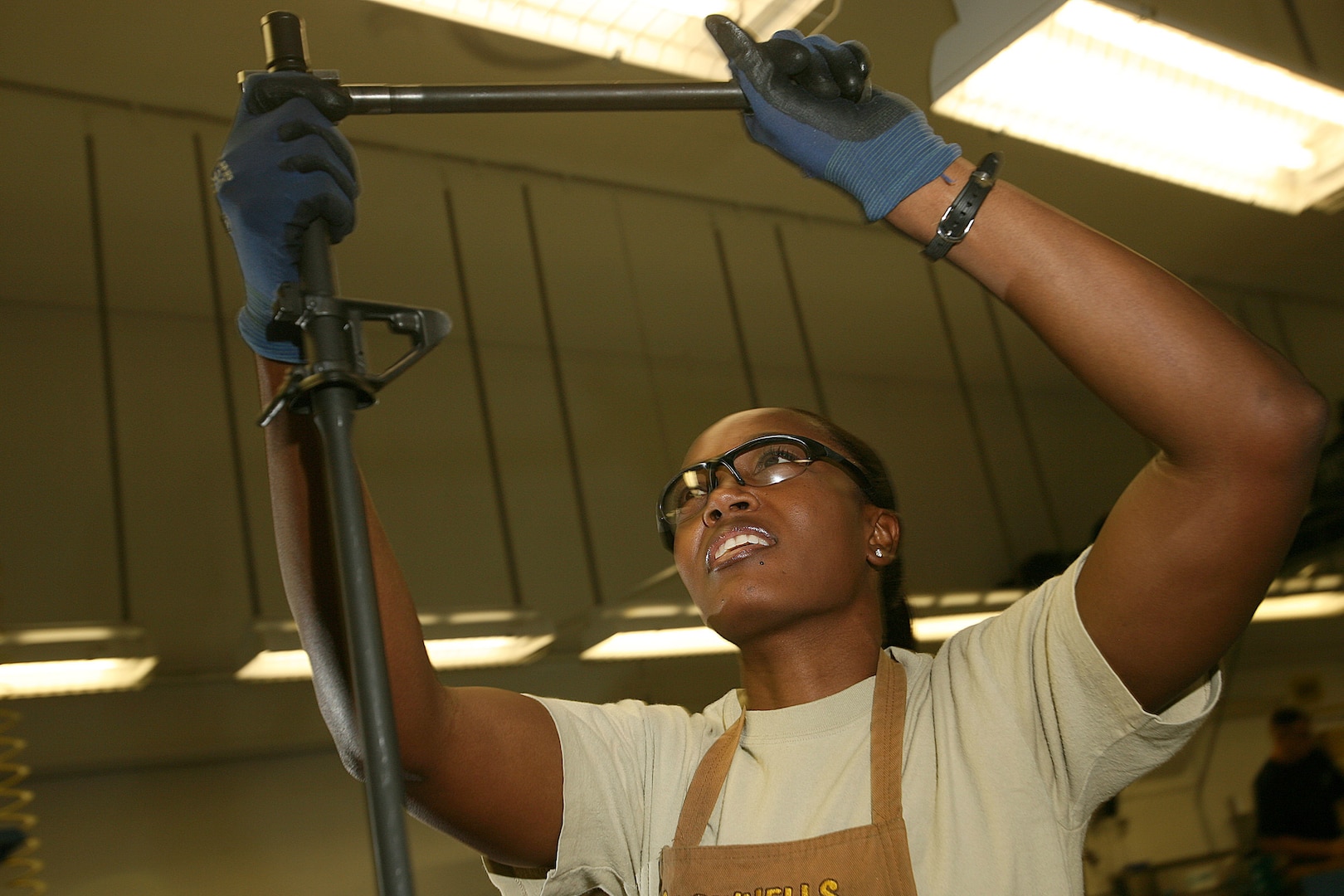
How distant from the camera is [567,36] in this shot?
2395mm

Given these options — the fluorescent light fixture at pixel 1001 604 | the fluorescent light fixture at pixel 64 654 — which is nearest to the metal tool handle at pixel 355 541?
the fluorescent light fixture at pixel 64 654

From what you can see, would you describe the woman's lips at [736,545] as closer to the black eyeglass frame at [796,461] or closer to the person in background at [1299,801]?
the black eyeglass frame at [796,461]

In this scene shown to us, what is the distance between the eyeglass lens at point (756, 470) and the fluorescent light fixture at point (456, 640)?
1.74 meters

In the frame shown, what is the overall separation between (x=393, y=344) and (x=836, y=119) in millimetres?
4333

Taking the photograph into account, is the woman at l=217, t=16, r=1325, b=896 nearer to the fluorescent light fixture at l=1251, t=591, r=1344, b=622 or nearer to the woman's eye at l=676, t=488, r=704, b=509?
the woman's eye at l=676, t=488, r=704, b=509

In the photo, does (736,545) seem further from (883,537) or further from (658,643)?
(658,643)

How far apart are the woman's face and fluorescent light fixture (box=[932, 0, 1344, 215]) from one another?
1.26 m

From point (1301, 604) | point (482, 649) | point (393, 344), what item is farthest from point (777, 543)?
point (1301, 604)

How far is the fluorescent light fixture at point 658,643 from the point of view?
3885mm

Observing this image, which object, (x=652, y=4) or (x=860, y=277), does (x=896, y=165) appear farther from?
(x=860, y=277)

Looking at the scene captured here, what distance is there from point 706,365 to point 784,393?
53cm

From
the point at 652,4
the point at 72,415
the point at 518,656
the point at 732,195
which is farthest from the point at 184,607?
the point at 652,4

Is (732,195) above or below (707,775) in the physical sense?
above

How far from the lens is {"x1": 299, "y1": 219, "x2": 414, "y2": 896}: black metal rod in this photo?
72cm
